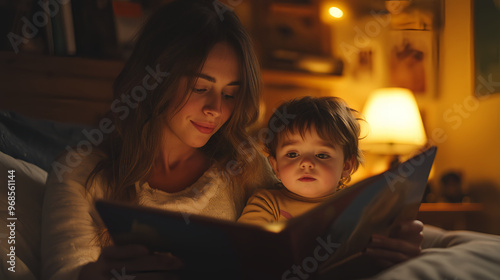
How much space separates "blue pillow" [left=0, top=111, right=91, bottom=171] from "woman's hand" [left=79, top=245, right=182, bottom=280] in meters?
0.66

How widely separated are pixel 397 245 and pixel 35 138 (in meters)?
1.07

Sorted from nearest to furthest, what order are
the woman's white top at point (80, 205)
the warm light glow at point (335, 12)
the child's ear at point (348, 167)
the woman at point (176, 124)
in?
the woman's white top at point (80, 205) < the woman at point (176, 124) < the child's ear at point (348, 167) < the warm light glow at point (335, 12)

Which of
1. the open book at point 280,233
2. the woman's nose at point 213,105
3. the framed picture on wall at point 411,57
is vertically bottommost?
the open book at point 280,233

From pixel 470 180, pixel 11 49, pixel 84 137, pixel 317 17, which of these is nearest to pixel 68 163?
pixel 84 137

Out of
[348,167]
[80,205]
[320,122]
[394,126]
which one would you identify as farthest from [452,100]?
[80,205]

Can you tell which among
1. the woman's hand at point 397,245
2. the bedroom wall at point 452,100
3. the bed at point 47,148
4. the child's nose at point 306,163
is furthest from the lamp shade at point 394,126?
the woman's hand at point 397,245

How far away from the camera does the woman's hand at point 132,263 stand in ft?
2.08

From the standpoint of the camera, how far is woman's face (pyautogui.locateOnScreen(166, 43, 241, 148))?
0.97 meters

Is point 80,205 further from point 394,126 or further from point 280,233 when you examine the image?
point 394,126

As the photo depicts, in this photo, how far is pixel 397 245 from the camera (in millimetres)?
719

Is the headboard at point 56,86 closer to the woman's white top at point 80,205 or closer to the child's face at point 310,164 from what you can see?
the woman's white top at point 80,205

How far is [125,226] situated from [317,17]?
226 cm

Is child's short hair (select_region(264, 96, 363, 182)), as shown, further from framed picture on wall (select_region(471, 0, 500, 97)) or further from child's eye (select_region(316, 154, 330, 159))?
framed picture on wall (select_region(471, 0, 500, 97))

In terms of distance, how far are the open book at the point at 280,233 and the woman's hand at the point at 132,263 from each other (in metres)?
0.01
